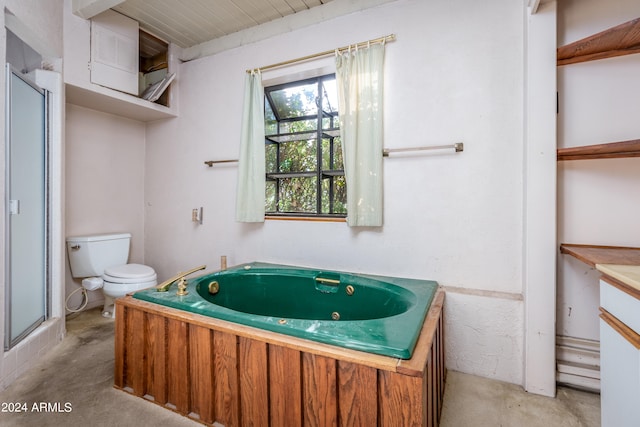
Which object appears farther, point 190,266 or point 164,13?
point 190,266

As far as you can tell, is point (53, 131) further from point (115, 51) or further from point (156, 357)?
point (156, 357)

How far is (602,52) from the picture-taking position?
1.41m

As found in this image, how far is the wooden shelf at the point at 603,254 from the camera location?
1112 mm

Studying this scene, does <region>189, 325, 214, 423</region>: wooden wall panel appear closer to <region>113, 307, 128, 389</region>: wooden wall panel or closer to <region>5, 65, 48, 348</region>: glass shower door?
<region>113, 307, 128, 389</region>: wooden wall panel

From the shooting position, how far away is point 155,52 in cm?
274

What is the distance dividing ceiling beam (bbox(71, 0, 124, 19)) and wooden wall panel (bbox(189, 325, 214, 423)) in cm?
205

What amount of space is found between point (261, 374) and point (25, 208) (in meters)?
1.76

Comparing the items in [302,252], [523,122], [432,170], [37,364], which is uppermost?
[523,122]

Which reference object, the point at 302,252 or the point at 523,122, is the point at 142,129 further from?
the point at 523,122

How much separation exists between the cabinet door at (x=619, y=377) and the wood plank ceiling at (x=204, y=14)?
2339 millimetres

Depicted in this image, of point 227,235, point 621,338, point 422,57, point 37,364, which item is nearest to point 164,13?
point 227,235

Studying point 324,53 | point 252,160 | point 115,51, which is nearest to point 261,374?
point 252,160

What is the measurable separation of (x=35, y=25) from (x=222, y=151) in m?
1.26

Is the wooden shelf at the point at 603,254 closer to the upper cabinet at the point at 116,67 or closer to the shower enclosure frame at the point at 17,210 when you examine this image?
the shower enclosure frame at the point at 17,210
